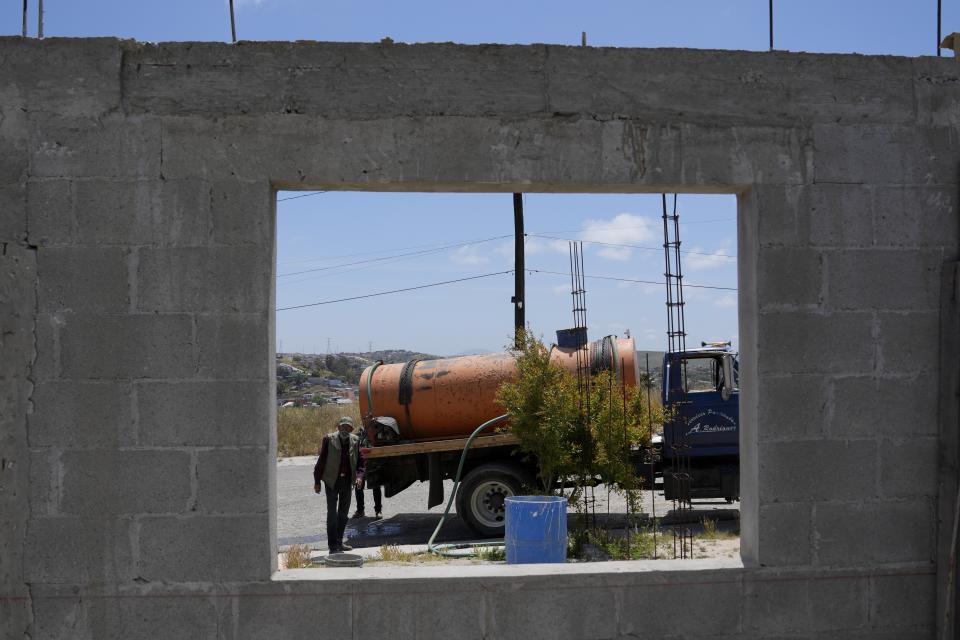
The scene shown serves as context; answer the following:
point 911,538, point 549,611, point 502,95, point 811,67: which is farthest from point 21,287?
point 911,538

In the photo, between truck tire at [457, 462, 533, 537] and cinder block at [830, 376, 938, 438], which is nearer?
cinder block at [830, 376, 938, 438]

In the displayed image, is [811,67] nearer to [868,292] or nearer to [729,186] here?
[729,186]

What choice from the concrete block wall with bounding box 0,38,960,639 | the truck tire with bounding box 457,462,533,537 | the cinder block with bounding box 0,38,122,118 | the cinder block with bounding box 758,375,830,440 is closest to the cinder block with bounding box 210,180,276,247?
the concrete block wall with bounding box 0,38,960,639

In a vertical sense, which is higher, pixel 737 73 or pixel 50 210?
pixel 737 73

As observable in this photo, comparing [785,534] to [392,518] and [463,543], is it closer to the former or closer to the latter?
[463,543]

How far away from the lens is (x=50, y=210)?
475 cm

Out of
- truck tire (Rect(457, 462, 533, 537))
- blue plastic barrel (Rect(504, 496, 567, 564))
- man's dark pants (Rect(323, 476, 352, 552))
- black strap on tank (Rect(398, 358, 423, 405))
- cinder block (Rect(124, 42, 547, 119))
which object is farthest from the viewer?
black strap on tank (Rect(398, 358, 423, 405))

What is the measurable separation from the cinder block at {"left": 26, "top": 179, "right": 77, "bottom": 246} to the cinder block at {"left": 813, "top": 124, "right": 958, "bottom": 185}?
3.98 m

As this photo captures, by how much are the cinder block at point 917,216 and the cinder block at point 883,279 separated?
0.07 m

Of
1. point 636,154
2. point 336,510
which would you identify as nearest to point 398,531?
point 336,510

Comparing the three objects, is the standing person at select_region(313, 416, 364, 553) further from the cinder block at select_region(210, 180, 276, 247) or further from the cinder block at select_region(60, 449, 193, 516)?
the cinder block at select_region(210, 180, 276, 247)

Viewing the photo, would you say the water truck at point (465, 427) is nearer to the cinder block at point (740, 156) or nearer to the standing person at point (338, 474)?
the standing person at point (338, 474)

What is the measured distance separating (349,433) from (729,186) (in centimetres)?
699

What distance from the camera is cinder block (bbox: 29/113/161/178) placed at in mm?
4758
